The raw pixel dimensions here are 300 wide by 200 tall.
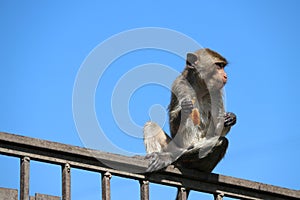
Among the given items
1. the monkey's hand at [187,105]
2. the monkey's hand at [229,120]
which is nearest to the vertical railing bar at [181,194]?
the monkey's hand at [187,105]

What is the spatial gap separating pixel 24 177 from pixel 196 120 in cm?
481

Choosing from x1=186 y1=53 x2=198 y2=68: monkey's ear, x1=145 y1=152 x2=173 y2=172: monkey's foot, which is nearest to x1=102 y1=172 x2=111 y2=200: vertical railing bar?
x1=145 y1=152 x2=173 y2=172: monkey's foot

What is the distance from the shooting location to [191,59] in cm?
1616

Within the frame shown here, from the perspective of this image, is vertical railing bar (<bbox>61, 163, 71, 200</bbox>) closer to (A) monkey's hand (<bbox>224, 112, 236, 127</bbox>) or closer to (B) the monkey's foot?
(B) the monkey's foot

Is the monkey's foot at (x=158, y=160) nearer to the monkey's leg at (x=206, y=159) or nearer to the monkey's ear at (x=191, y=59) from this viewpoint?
the monkey's leg at (x=206, y=159)

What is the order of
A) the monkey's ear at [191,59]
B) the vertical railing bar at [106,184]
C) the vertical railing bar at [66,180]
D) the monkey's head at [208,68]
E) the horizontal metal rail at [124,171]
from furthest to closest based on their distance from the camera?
1. the monkey's ear at [191,59]
2. the monkey's head at [208,68]
3. the vertical railing bar at [106,184]
4. the vertical railing bar at [66,180]
5. the horizontal metal rail at [124,171]

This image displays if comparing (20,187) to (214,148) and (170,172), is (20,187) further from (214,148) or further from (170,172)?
(214,148)

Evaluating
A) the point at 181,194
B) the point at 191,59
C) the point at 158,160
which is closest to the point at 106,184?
the point at 181,194

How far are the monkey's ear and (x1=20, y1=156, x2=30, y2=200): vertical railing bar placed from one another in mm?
5371

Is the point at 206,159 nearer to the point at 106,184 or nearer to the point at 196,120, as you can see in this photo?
the point at 196,120

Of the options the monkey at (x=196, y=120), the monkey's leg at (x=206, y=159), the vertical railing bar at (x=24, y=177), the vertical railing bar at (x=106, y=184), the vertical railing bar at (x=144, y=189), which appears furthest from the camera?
the monkey at (x=196, y=120)

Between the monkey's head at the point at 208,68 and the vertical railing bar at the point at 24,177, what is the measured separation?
517 centimetres

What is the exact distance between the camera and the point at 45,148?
11.3 metres

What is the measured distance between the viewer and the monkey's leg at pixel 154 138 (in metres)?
15.0
